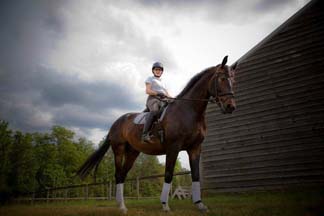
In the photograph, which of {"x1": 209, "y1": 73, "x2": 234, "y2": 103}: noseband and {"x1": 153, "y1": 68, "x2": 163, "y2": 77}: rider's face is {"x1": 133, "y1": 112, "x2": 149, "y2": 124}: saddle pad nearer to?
{"x1": 153, "y1": 68, "x2": 163, "y2": 77}: rider's face

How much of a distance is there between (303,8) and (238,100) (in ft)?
13.5

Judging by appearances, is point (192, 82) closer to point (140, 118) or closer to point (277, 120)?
point (140, 118)

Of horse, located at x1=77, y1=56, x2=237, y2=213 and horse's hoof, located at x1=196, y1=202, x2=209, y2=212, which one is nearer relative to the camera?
horse's hoof, located at x1=196, y1=202, x2=209, y2=212

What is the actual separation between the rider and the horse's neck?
0.54 m

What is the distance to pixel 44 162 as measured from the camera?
2988cm

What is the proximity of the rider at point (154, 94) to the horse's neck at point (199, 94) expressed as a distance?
540mm

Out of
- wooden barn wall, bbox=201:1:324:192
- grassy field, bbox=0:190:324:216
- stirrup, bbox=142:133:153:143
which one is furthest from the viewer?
wooden barn wall, bbox=201:1:324:192

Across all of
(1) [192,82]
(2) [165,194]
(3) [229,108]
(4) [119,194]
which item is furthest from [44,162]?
(3) [229,108]

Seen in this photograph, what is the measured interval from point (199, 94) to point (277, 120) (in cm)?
542

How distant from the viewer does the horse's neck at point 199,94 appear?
195 inches

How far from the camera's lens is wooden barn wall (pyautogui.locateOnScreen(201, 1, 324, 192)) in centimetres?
843

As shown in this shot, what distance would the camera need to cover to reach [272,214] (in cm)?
370

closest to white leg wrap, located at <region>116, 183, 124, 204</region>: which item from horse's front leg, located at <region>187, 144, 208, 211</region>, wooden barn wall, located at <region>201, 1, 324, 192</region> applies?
horse's front leg, located at <region>187, 144, 208, 211</region>

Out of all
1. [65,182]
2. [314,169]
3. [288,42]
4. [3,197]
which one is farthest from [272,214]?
[65,182]
